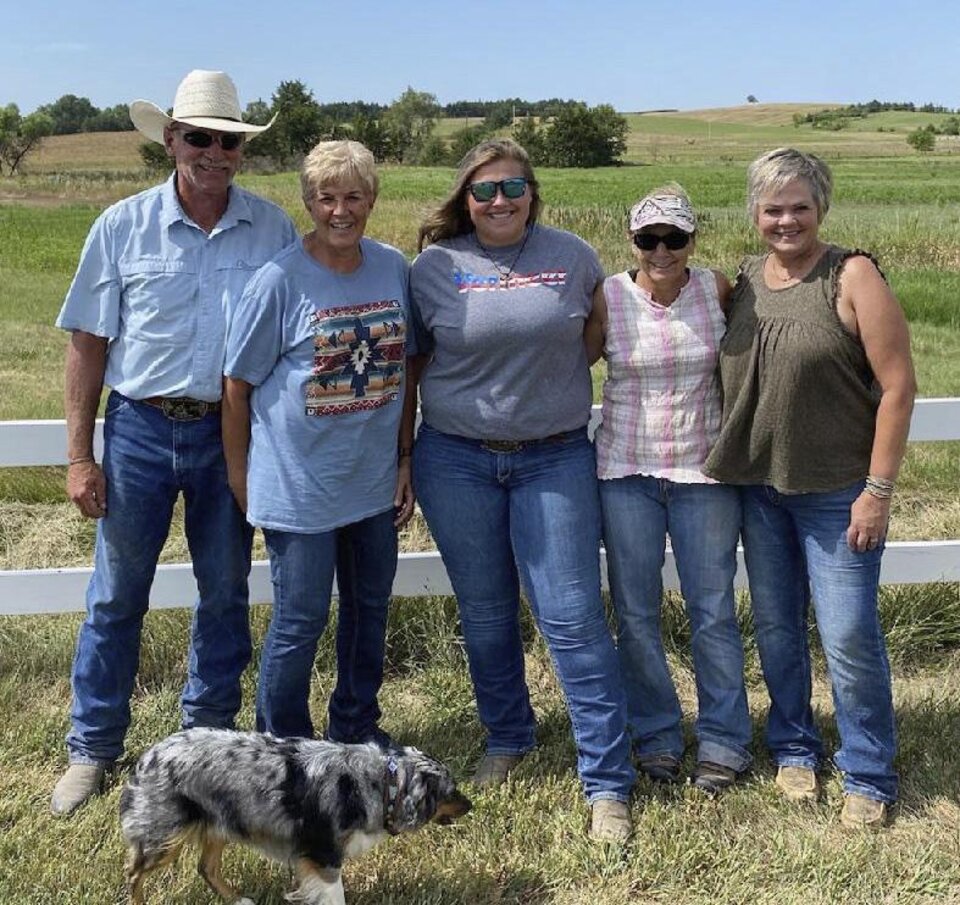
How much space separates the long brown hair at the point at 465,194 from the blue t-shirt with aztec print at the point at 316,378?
24cm

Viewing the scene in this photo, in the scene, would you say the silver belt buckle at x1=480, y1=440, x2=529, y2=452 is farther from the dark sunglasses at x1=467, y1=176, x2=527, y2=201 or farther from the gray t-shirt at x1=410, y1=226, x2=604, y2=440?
the dark sunglasses at x1=467, y1=176, x2=527, y2=201

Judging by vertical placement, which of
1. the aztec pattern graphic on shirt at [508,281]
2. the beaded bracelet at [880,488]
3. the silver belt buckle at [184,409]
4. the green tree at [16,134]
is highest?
the green tree at [16,134]

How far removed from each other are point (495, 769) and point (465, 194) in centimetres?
209

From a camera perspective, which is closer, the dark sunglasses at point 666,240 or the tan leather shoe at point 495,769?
the dark sunglasses at point 666,240

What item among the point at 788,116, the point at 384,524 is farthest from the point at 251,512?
the point at 788,116

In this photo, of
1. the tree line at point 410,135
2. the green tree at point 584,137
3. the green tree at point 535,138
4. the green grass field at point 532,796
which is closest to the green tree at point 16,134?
the tree line at point 410,135

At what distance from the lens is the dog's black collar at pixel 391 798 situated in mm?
3037

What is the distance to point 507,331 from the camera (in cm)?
333

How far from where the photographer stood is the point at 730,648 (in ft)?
12.0

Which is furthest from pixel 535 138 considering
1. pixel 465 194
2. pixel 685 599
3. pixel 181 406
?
pixel 181 406

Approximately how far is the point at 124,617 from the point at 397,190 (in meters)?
41.7

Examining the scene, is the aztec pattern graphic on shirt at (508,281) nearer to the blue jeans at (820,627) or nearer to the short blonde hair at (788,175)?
the short blonde hair at (788,175)

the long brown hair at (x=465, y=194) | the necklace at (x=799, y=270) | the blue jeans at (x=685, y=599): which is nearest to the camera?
the necklace at (x=799, y=270)

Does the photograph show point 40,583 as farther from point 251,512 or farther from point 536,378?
point 536,378
